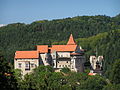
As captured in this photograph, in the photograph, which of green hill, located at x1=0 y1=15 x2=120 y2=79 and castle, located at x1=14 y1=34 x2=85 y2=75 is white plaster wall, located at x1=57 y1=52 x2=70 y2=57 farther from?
green hill, located at x1=0 y1=15 x2=120 y2=79

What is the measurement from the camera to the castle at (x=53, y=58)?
3760 inches

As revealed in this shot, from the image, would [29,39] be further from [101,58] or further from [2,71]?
[2,71]

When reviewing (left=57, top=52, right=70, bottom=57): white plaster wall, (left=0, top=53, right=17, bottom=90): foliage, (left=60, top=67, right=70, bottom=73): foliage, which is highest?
(left=57, top=52, right=70, bottom=57): white plaster wall

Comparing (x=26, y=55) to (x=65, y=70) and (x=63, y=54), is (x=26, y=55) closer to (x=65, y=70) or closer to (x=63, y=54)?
(x=63, y=54)

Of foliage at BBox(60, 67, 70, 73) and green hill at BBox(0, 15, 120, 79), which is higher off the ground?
green hill at BBox(0, 15, 120, 79)

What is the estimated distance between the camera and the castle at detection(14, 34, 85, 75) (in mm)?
95506

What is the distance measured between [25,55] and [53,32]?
313 feet

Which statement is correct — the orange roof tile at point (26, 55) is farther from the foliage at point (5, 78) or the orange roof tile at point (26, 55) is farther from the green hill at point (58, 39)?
the foliage at point (5, 78)

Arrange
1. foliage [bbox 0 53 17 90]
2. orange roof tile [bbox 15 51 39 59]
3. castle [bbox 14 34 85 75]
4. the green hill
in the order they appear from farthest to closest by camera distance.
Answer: the green hill → orange roof tile [bbox 15 51 39 59] → castle [bbox 14 34 85 75] → foliage [bbox 0 53 17 90]

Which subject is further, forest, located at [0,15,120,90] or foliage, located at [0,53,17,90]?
forest, located at [0,15,120,90]

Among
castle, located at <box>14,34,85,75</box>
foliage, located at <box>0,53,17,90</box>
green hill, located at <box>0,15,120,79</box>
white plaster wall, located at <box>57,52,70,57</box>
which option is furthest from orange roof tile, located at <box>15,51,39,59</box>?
foliage, located at <box>0,53,17,90</box>

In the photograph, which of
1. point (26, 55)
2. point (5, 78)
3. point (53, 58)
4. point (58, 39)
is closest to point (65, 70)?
point (53, 58)

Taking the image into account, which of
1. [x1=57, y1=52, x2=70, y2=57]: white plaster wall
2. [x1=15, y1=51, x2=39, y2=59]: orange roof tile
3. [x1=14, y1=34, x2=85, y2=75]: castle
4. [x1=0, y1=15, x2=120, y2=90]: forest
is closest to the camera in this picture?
[x1=0, y1=15, x2=120, y2=90]: forest

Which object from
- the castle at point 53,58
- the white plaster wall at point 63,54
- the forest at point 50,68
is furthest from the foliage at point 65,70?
the white plaster wall at point 63,54
